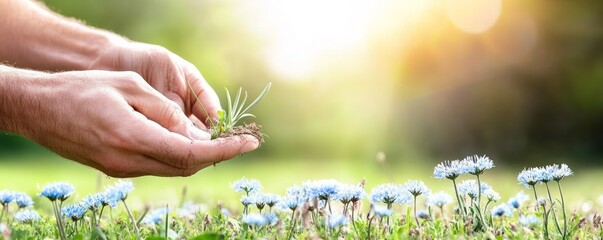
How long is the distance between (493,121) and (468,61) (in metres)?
1.30

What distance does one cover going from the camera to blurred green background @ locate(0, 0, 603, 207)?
13.3 m

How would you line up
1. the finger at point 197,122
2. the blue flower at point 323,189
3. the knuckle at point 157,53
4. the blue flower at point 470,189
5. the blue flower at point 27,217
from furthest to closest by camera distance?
the knuckle at point 157,53 → the finger at point 197,122 → the blue flower at point 27,217 → the blue flower at point 470,189 → the blue flower at point 323,189

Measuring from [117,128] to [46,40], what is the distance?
1.72 m

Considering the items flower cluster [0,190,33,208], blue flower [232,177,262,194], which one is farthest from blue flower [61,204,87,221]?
blue flower [232,177,262,194]

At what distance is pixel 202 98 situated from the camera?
9.92ft

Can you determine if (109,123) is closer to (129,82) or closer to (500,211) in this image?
(129,82)

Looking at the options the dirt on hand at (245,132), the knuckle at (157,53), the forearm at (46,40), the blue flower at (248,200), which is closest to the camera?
the blue flower at (248,200)

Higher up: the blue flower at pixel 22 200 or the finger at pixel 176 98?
the finger at pixel 176 98

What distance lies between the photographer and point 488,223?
7.12 ft

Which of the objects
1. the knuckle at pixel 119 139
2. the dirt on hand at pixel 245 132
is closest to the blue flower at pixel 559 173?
the dirt on hand at pixel 245 132

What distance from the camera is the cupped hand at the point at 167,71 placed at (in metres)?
3.09

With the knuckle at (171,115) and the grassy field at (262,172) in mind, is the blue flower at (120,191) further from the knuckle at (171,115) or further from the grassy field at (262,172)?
the grassy field at (262,172)

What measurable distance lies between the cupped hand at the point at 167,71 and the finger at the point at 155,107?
609mm

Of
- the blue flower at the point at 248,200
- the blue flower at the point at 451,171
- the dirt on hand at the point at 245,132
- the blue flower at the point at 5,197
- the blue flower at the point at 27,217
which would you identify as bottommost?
the blue flower at the point at 27,217
